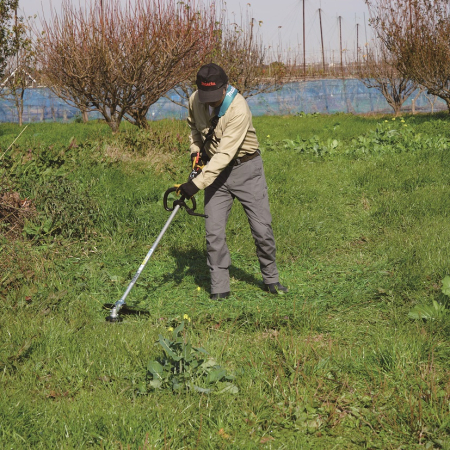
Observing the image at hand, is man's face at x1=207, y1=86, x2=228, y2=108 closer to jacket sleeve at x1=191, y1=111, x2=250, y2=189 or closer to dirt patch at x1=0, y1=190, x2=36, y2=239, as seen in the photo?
jacket sleeve at x1=191, y1=111, x2=250, y2=189

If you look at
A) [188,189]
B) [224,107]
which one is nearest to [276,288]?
[188,189]

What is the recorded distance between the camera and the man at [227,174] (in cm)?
420

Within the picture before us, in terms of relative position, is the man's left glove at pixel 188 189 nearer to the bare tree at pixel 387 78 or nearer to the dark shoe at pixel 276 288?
the dark shoe at pixel 276 288

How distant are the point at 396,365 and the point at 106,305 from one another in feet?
7.13

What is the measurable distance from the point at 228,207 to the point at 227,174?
0.29 meters

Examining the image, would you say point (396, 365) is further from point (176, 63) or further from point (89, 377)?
point (176, 63)

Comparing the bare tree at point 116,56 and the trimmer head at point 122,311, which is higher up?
the bare tree at point 116,56

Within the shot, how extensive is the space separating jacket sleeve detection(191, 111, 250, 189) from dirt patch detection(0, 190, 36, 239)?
2381 millimetres

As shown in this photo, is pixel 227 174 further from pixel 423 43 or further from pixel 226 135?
pixel 423 43

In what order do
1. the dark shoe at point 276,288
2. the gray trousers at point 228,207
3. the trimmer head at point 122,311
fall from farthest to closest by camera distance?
the dark shoe at point 276,288 → the gray trousers at point 228,207 → the trimmer head at point 122,311

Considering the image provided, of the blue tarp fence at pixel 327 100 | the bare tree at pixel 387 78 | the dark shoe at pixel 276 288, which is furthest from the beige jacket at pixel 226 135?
the blue tarp fence at pixel 327 100

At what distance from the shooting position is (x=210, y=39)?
14.8 metres

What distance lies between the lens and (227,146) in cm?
420

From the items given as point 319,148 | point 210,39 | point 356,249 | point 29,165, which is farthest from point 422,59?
point 29,165
